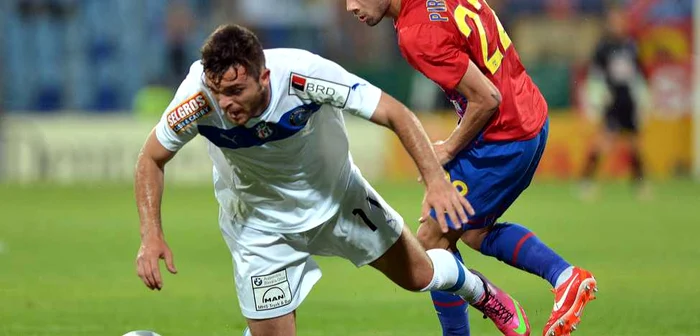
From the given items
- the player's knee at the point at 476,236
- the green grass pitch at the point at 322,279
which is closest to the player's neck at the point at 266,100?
the player's knee at the point at 476,236

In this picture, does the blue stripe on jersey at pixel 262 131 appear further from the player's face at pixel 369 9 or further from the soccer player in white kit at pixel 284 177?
the player's face at pixel 369 9

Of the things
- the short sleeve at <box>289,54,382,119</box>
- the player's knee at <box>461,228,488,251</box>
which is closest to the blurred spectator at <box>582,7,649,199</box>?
the player's knee at <box>461,228,488,251</box>

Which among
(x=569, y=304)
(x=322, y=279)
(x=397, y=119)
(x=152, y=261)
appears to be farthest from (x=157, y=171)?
(x=322, y=279)

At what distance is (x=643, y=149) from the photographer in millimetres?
20250

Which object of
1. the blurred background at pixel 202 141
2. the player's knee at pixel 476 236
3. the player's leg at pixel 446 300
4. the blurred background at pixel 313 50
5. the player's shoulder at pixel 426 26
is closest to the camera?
the player's shoulder at pixel 426 26

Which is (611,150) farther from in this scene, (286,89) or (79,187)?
(286,89)

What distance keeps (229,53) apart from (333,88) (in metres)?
0.47

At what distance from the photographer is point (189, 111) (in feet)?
16.8

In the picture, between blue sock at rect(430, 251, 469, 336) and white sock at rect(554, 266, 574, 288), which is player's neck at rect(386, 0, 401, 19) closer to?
blue sock at rect(430, 251, 469, 336)

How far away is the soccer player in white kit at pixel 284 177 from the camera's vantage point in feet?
16.3

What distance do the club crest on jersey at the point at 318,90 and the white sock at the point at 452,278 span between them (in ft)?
3.48

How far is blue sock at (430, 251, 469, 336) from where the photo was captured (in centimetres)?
617

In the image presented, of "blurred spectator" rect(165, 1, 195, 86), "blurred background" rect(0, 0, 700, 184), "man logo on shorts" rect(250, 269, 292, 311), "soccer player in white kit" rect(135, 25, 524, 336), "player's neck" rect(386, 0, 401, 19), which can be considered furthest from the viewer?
"blurred spectator" rect(165, 1, 195, 86)

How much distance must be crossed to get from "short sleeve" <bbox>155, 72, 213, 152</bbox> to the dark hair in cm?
20
